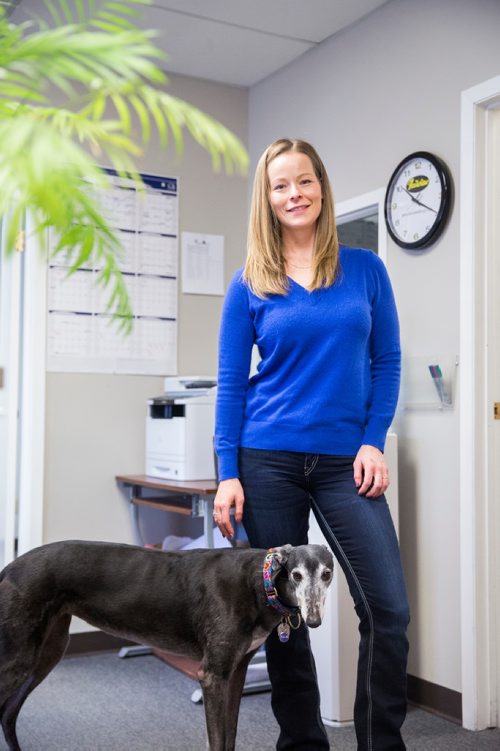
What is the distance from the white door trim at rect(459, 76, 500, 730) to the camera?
2852 mm

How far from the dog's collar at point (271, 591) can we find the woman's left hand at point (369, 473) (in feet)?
0.83

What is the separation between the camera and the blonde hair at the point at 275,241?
1980 mm

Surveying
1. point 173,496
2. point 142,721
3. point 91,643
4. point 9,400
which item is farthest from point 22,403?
point 142,721

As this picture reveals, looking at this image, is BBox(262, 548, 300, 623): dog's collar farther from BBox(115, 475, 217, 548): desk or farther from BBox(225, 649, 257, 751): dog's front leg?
BBox(115, 475, 217, 548): desk

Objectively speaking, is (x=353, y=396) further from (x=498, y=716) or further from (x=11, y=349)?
(x=11, y=349)

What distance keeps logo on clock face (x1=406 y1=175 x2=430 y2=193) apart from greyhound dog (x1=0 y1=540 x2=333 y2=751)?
67.1 inches

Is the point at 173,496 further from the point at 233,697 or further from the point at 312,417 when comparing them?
the point at 312,417

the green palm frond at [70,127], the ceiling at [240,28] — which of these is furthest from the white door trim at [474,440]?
the green palm frond at [70,127]

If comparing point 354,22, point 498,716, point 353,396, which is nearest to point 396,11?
point 354,22

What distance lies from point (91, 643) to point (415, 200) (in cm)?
239

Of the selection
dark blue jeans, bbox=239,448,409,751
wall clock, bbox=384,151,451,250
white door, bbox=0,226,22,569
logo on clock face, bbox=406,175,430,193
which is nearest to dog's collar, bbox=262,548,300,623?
dark blue jeans, bbox=239,448,409,751

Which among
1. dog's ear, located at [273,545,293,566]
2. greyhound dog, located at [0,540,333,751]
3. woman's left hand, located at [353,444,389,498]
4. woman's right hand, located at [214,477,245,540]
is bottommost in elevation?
greyhound dog, located at [0,540,333,751]

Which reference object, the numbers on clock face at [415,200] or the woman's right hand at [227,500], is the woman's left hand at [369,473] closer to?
the woman's right hand at [227,500]

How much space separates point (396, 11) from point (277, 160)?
1.71m
